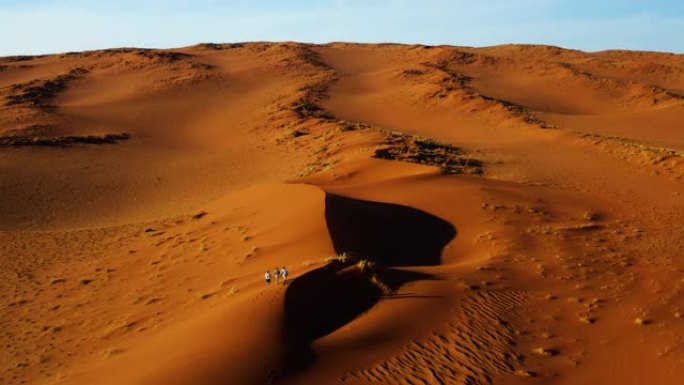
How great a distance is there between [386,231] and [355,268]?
3.32 meters

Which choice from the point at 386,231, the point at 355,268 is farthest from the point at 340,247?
the point at 355,268

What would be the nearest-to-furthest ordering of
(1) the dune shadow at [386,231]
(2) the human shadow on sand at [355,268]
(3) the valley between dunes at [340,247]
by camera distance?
(3) the valley between dunes at [340,247] → (2) the human shadow on sand at [355,268] → (1) the dune shadow at [386,231]

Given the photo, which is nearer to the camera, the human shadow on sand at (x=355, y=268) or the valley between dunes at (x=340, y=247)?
the valley between dunes at (x=340, y=247)

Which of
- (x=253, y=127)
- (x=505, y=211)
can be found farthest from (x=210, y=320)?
(x=253, y=127)

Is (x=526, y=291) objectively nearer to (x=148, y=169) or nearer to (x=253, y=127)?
(x=148, y=169)

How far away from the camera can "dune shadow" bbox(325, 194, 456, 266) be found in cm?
1129

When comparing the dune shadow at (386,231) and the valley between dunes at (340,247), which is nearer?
the valley between dunes at (340,247)

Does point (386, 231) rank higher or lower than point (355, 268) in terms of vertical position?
lower

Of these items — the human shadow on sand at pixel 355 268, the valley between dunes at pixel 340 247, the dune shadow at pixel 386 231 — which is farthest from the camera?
the dune shadow at pixel 386 231

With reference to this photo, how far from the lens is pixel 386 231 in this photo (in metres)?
12.3

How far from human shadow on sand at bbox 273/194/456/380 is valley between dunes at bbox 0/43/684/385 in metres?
0.04

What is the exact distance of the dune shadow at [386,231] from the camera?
11.3 meters

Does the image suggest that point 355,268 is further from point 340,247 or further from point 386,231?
point 386,231

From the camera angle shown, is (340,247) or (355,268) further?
(340,247)
